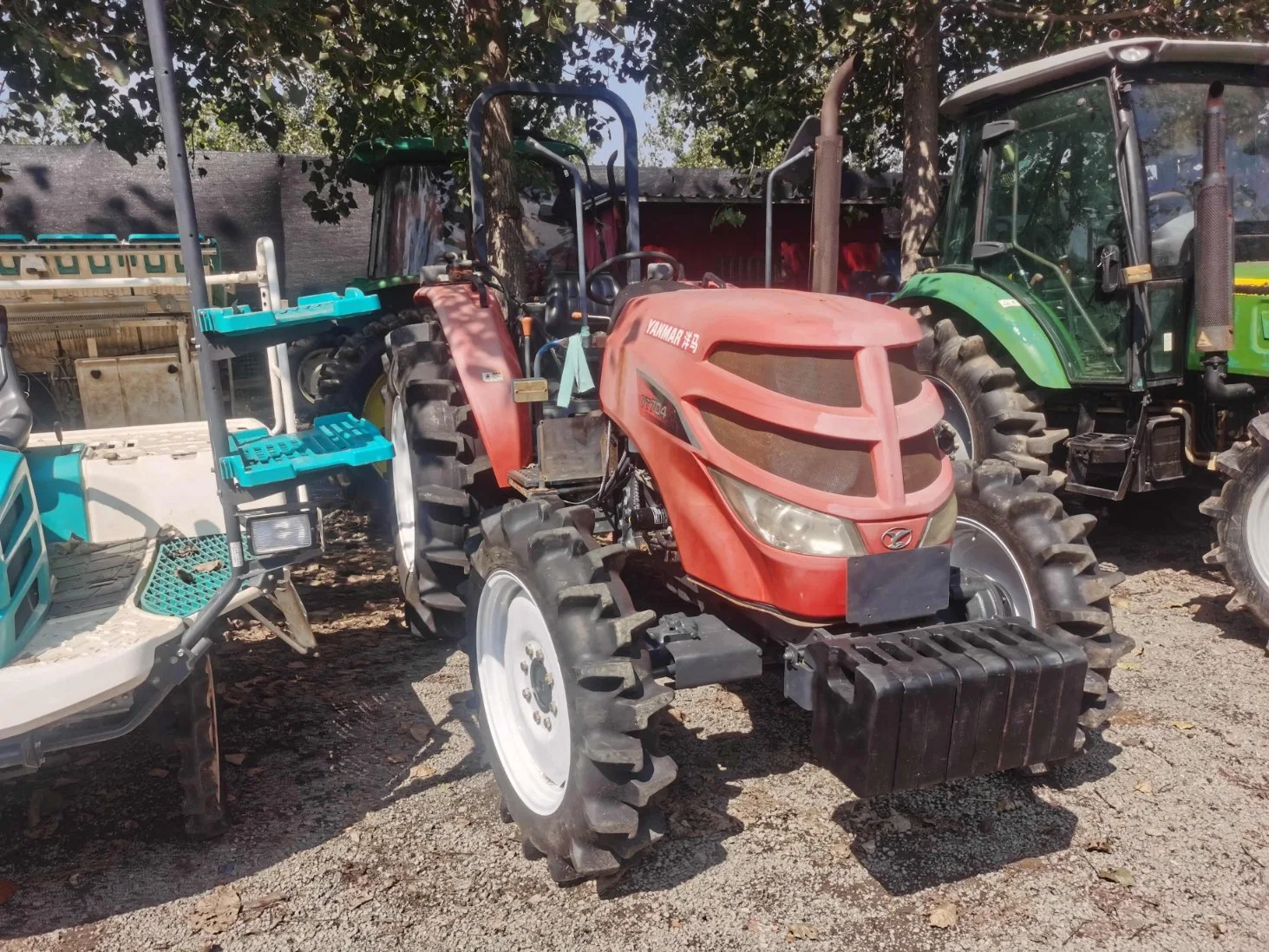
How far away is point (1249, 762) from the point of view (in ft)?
9.53

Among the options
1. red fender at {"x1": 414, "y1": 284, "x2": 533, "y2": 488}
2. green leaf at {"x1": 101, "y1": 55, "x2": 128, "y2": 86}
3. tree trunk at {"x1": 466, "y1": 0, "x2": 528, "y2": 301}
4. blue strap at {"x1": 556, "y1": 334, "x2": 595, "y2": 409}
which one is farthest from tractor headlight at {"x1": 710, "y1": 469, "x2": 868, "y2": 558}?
tree trunk at {"x1": 466, "y1": 0, "x2": 528, "y2": 301}

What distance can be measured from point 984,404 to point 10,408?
369 centimetres

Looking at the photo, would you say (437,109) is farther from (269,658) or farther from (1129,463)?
(1129,463)

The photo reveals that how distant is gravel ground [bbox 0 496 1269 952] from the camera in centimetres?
223

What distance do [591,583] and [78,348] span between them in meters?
4.03

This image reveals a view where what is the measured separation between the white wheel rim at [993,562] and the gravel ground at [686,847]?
0.53 m

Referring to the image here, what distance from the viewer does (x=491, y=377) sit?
12.0 feet

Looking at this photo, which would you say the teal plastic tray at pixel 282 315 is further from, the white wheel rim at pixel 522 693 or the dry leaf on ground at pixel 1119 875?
the dry leaf on ground at pixel 1119 875

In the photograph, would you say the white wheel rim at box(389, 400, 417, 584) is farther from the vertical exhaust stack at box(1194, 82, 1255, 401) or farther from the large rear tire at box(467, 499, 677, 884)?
the vertical exhaust stack at box(1194, 82, 1255, 401)

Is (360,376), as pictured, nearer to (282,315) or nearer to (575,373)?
(575,373)

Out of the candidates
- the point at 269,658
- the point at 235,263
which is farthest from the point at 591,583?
the point at 235,263

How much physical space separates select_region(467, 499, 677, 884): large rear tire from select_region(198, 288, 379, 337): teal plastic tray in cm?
66

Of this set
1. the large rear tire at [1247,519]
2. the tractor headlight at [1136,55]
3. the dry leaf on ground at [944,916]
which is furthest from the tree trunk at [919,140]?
the dry leaf on ground at [944,916]

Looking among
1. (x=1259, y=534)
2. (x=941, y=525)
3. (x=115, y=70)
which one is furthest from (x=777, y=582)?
(x=115, y=70)
